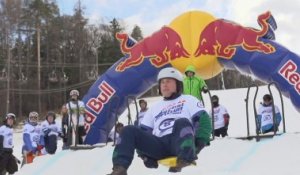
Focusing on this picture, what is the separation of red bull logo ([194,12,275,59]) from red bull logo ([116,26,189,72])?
17.5 inches

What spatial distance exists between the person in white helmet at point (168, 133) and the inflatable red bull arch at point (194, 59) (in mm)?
5344

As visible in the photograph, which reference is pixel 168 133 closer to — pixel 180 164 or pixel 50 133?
pixel 180 164

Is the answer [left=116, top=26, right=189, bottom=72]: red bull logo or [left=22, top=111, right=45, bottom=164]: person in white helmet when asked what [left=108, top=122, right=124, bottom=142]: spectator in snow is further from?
[left=22, top=111, right=45, bottom=164]: person in white helmet

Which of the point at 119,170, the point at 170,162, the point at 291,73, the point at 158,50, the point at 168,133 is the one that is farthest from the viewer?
the point at 158,50

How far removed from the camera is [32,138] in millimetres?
10500

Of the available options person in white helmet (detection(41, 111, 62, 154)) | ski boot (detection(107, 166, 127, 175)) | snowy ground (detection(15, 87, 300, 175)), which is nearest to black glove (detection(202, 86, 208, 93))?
snowy ground (detection(15, 87, 300, 175))

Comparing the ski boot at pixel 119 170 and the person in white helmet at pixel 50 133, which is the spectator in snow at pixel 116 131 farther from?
the ski boot at pixel 119 170

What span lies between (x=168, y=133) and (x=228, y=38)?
239 inches

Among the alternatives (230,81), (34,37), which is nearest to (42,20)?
(34,37)

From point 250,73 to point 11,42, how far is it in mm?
36154

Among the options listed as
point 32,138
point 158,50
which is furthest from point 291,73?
point 32,138

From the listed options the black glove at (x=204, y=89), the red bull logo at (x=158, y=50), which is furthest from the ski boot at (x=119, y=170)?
the red bull logo at (x=158, y=50)

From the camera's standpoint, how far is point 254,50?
10469 mm

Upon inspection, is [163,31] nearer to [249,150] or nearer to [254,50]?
→ [254,50]
